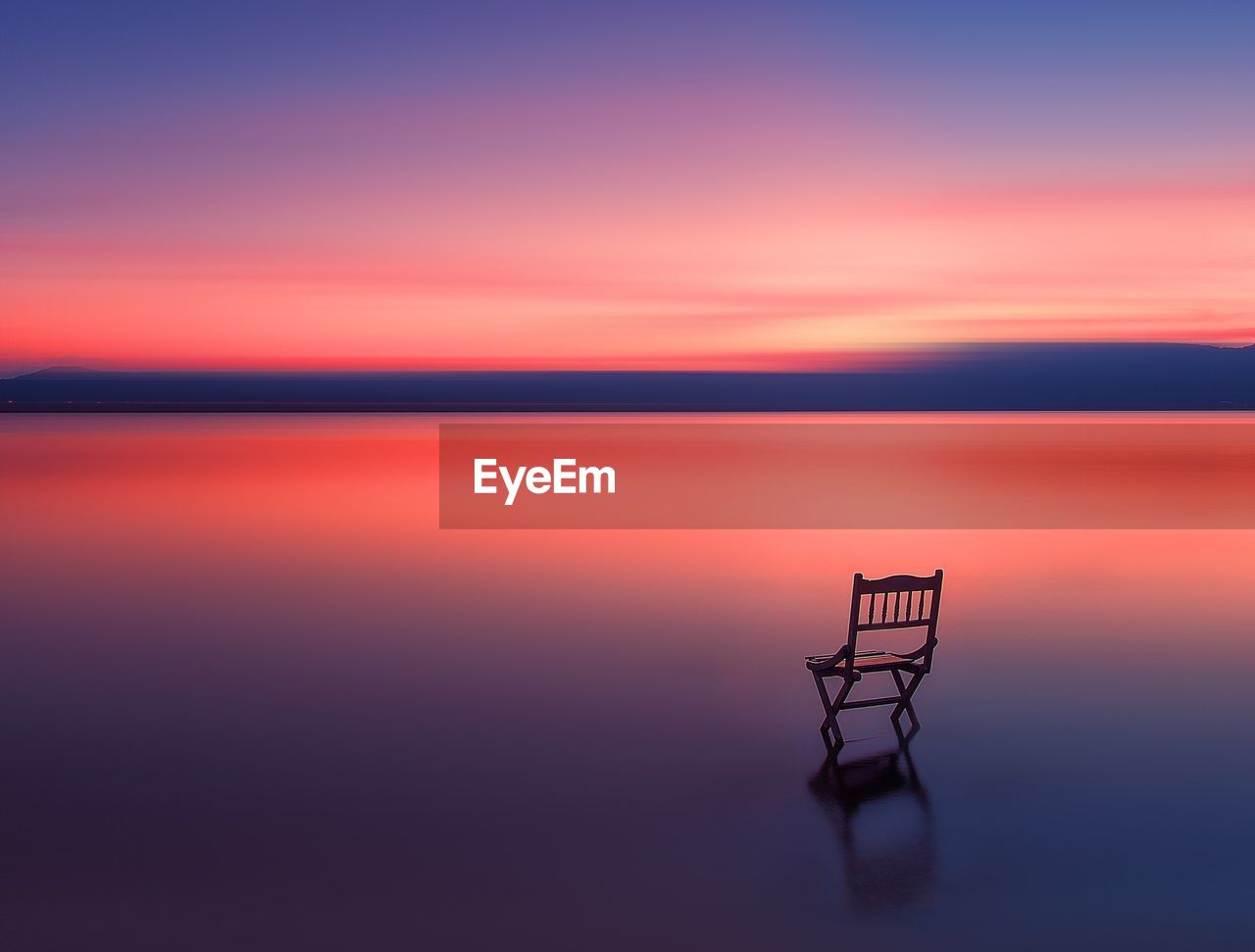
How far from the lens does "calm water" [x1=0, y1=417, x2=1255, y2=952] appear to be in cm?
486

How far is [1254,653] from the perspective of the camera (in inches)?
392

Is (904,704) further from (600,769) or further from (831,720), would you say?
(600,769)

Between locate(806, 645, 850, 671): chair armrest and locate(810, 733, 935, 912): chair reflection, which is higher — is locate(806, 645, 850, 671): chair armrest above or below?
above

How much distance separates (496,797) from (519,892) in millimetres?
1249

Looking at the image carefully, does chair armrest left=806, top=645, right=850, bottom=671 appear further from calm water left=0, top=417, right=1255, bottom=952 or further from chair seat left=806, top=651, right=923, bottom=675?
calm water left=0, top=417, right=1255, bottom=952

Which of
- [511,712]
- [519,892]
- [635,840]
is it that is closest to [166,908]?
[519,892]
